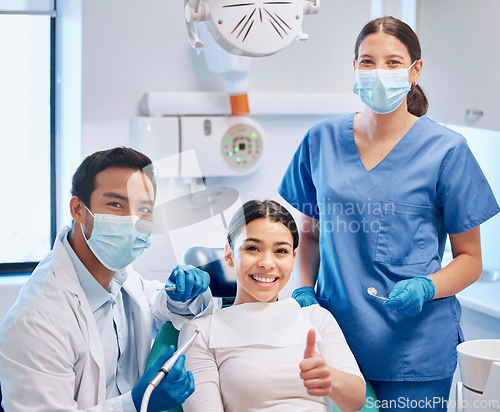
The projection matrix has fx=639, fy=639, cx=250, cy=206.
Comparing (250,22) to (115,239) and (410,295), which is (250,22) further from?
(410,295)

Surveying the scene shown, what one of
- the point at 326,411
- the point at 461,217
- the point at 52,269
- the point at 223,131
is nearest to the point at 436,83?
the point at 223,131

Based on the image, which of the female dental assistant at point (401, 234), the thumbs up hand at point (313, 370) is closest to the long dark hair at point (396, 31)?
the female dental assistant at point (401, 234)

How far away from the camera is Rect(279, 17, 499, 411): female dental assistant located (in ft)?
4.97

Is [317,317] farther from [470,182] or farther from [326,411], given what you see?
[470,182]

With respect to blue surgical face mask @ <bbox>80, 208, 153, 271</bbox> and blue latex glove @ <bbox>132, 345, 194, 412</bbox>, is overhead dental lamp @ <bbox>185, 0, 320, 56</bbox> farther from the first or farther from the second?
blue latex glove @ <bbox>132, 345, 194, 412</bbox>

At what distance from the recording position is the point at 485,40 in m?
2.13

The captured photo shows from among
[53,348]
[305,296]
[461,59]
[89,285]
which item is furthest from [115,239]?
[461,59]

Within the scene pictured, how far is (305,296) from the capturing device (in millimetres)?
1612

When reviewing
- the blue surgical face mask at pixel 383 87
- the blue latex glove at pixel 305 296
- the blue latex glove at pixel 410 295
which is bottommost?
the blue latex glove at pixel 305 296

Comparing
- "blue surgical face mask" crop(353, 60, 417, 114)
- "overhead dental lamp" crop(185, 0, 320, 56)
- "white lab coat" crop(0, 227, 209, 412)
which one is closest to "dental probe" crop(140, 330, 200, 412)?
"white lab coat" crop(0, 227, 209, 412)

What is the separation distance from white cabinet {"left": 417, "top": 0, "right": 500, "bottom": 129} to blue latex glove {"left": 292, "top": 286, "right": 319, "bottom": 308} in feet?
2.97

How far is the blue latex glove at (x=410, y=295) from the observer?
4.61 feet

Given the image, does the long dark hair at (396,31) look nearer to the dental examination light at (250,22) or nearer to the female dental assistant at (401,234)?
the female dental assistant at (401,234)

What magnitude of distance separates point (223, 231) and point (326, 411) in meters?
0.48
